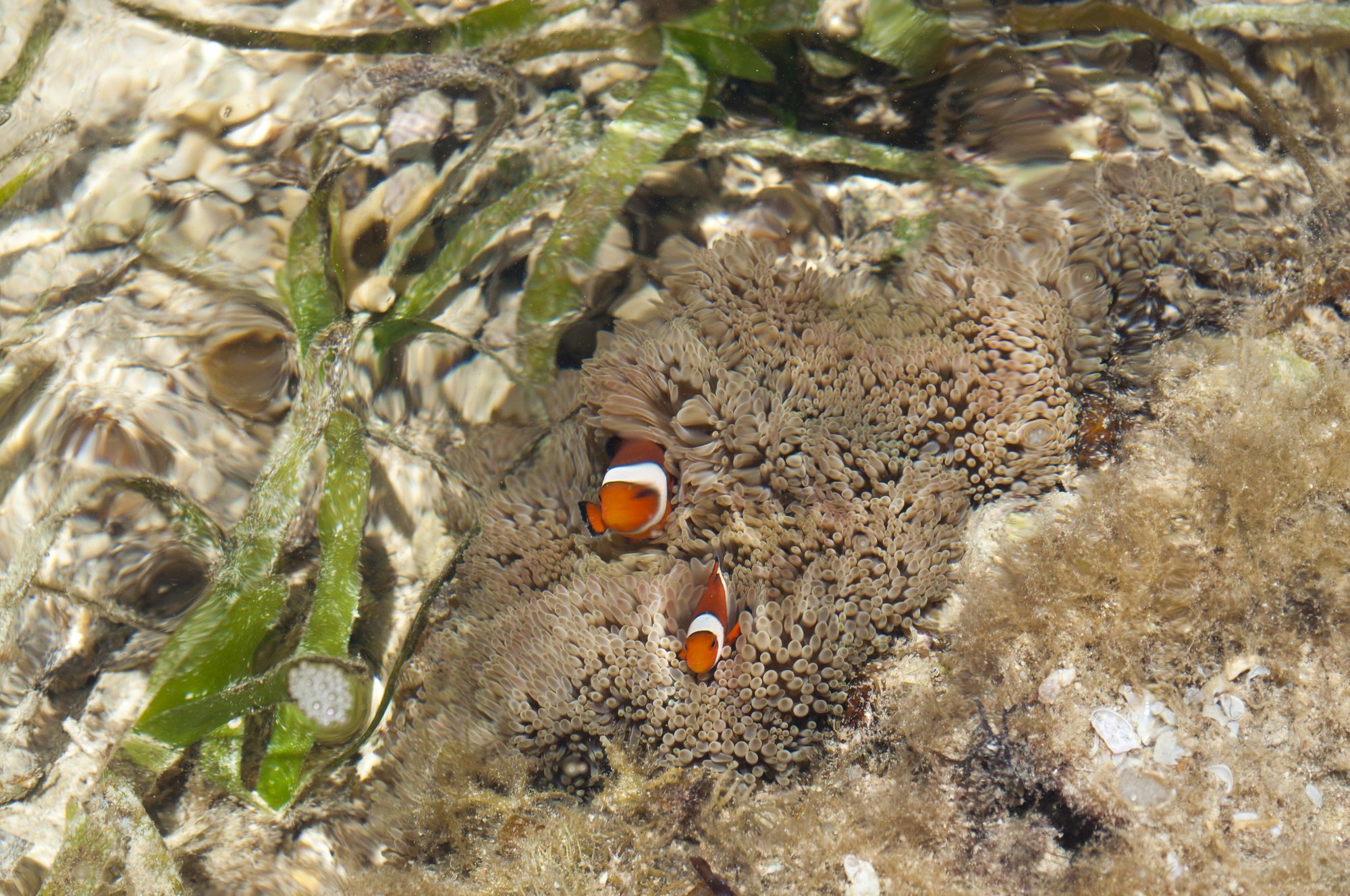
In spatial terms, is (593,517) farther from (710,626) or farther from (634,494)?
(710,626)

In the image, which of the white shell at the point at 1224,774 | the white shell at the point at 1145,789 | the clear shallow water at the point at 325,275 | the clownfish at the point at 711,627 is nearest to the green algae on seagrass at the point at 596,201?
the clear shallow water at the point at 325,275

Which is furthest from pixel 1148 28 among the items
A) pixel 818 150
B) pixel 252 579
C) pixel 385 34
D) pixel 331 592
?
pixel 252 579

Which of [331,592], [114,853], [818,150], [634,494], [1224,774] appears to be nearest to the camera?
[1224,774]

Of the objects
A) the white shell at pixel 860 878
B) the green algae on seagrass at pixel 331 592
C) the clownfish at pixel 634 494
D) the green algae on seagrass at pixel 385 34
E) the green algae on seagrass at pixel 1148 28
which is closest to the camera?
the white shell at pixel 860 878

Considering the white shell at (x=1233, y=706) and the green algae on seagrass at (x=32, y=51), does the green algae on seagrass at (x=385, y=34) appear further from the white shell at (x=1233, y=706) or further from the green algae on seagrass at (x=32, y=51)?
the white shell at (x=1233, y=706)

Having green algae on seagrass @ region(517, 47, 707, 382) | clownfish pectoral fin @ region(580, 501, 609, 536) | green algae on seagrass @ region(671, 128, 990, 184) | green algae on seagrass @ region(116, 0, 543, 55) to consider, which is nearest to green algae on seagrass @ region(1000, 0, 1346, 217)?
green algae on seagrass @ region(671, 128, 990, 184)

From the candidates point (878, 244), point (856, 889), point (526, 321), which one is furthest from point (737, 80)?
point (856, 889)
